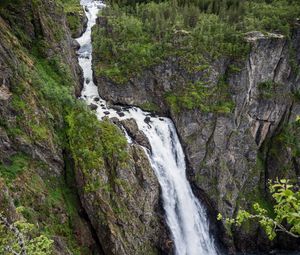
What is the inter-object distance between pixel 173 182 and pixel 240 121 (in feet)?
32.7

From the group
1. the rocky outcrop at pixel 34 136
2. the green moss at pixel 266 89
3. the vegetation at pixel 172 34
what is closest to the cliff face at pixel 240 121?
the green moss at pixel 266 89

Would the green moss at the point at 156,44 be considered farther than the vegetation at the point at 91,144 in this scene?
Yes

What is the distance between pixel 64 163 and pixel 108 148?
10.4 feet

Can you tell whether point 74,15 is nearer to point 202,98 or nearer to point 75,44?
point 75,44

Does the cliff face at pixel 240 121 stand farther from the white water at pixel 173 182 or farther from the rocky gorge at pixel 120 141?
the white water at pixel 173 182

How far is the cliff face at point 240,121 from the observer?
29.9m

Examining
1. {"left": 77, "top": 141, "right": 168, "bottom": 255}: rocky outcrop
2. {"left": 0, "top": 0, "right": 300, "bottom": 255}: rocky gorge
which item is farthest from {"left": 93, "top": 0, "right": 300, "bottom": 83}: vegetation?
{"left": 77, "top": 141, "right": 168, "bottom": 255}: rocky outcrop

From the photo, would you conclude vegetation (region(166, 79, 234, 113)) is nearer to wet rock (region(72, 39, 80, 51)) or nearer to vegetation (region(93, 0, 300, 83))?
vegetation (region(93, 0, 300, 83))

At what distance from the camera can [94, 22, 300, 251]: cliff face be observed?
29891 mm

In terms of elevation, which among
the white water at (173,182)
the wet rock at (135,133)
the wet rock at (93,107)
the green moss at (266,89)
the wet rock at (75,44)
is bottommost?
the white water at (173,182)

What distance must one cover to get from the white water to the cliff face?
4.22ft

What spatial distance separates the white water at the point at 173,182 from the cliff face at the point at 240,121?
1.29 m

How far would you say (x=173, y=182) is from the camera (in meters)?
26.7

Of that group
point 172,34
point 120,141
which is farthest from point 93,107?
point 172,34
